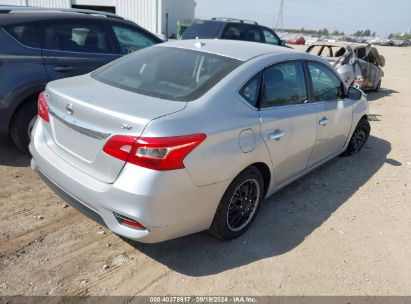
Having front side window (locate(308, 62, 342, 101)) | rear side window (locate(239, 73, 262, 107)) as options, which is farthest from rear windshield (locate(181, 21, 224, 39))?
rear side window (locate(239, 73, 262, 107))

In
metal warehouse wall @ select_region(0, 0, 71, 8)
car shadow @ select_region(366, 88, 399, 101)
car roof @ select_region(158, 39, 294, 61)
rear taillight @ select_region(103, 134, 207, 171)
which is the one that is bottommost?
car shadow @ select_region(366, 88, 399, 101)

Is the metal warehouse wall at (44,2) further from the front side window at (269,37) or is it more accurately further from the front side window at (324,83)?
the front side window at (324,83)

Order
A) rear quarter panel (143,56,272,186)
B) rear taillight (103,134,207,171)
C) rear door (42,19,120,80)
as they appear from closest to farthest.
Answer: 1. rear taillight (103,134,207,171)
2. rear quarter panel (143,56,272,186)
3. rear door (42,19,120,80)

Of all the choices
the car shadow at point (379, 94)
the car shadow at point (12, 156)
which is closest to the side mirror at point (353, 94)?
the car shadow at point (12, 156)

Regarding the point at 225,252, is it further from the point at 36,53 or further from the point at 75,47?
the point at 75,47

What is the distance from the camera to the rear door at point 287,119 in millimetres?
3174

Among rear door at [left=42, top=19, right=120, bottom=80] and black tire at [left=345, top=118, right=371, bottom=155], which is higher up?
rear door at [left=42, top=19, right=120, bottom=80]

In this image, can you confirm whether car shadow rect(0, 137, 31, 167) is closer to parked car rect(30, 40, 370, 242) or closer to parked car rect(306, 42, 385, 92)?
parked car rect(30, 40, 370, 242)

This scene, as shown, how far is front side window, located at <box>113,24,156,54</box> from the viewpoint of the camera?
17.6 feet

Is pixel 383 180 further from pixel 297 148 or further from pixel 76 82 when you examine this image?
pixel 76 82

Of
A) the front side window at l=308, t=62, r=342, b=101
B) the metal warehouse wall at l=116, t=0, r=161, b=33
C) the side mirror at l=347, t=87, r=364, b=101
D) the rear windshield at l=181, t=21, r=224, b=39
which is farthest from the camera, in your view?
the metal warehouse wall at l=116, t=0, r=161, b=33

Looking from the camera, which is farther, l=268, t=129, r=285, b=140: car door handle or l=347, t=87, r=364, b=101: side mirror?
l=347, t=87, r=364, b=101: side mirror

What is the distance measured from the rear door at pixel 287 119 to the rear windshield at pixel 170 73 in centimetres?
47

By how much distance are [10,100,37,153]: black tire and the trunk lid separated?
5.12 ft
